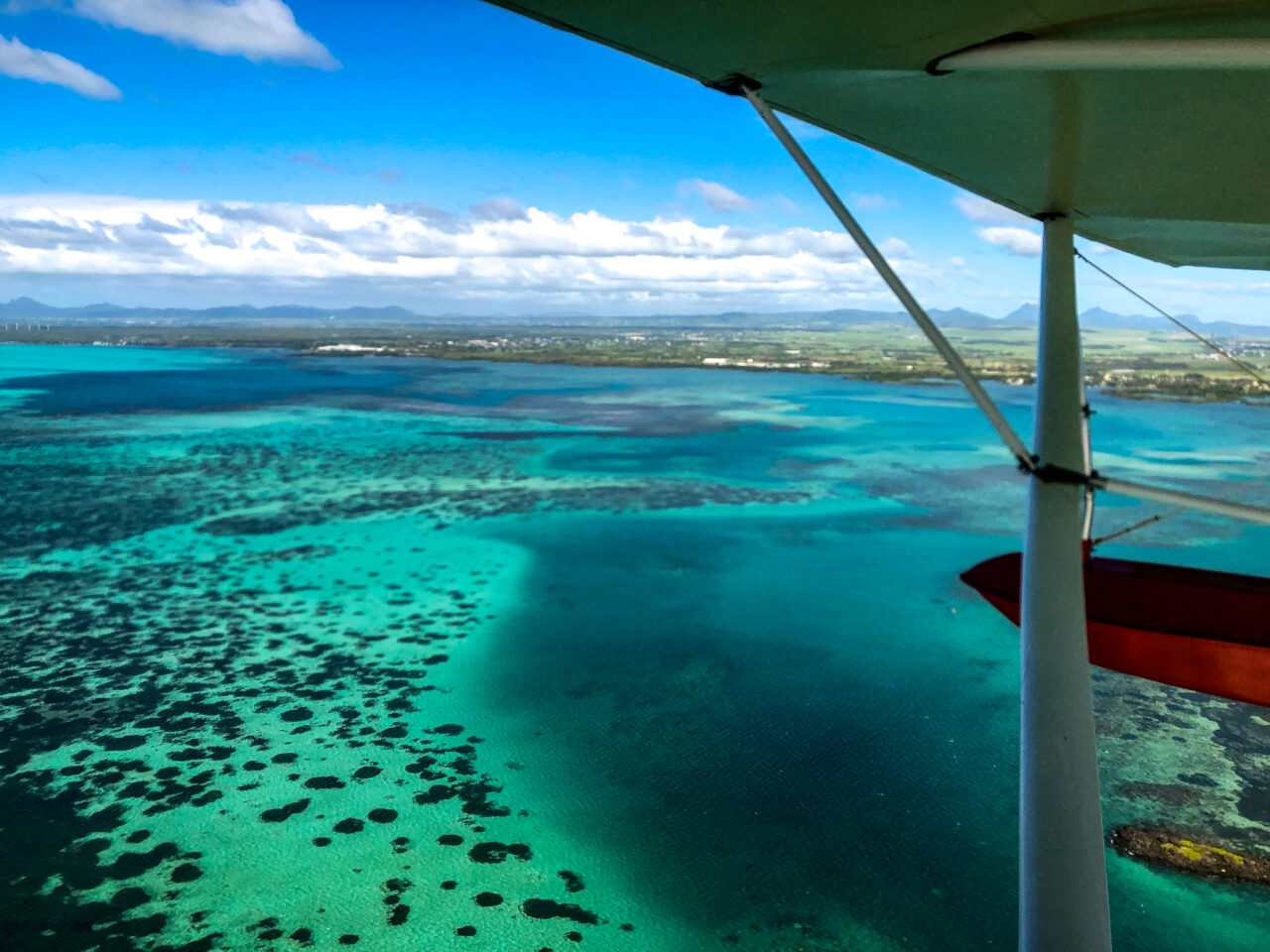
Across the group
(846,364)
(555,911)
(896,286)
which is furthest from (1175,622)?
(846,364)

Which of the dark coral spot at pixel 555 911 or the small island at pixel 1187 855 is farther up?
the small island at pixel 1187 855

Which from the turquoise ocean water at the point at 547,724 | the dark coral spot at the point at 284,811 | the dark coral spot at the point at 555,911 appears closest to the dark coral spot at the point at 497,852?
the turquoise ocean water at the point at 547,724

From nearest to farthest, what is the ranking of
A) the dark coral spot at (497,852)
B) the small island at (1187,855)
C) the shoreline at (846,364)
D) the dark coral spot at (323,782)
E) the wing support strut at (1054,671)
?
the wing support strut at (1054,671)
the small island at (1187,855)
the dark coral spot at (497,852)
the dark coral spot at (323,782)
the shoreline at (846,364)

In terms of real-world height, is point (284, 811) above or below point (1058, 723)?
below

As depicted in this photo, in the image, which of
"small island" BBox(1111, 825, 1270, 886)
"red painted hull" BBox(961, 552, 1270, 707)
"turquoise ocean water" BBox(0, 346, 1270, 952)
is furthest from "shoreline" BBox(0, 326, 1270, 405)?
"red painted hull" BBox(961, 552, 1270, 707)

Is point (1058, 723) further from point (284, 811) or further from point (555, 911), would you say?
point (284, 811)

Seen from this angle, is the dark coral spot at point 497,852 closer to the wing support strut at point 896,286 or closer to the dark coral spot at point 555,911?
the dark coral spot at point 555,911

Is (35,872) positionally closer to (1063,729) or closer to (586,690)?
(586,690)
